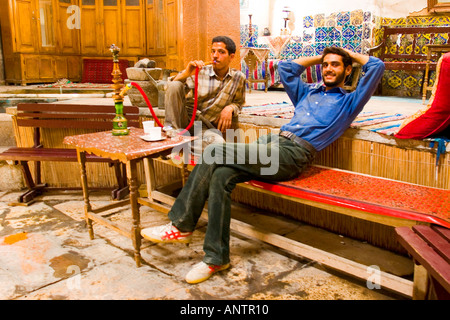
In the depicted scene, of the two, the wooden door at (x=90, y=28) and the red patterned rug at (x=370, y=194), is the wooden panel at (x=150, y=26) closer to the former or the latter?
the wooden door at (x=90, y=28)

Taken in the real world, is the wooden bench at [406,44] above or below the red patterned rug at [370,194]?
above

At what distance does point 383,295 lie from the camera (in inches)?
89.4

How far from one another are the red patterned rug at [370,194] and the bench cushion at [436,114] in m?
0.35

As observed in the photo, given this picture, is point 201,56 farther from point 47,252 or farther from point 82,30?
point 82,30

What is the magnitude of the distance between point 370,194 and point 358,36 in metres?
5.87

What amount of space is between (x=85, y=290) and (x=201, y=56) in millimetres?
4070

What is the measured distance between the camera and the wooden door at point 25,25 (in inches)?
378

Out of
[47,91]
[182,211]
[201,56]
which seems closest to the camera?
[182,211]

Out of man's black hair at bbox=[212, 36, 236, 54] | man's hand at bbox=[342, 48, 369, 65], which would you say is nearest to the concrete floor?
man's hand at bbox=[342, 48, 369, 65]

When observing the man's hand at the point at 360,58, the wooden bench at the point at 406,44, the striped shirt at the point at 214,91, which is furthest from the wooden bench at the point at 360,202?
the wooden bench at the point at 406,44

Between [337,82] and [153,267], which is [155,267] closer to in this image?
[153,267]

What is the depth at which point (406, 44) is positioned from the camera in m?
6.89

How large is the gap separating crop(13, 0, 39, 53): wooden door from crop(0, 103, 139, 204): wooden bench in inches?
265

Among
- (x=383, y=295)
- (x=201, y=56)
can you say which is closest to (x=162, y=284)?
(x=383, y=295)
